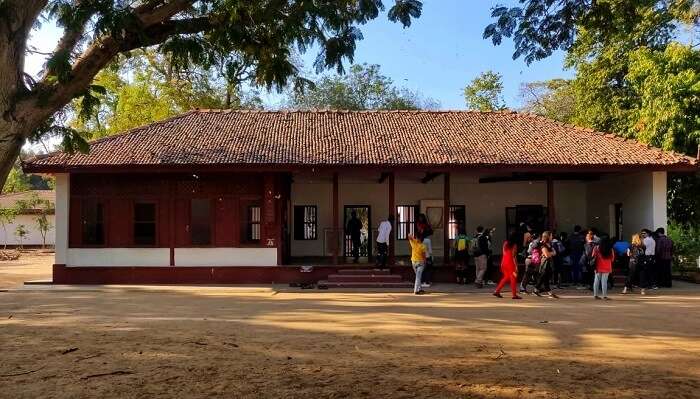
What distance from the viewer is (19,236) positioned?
33.6 metres

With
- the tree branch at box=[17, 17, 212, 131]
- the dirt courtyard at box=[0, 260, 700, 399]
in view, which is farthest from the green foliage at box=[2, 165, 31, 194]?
the tree branch at box=[17, 17, 212, 131]

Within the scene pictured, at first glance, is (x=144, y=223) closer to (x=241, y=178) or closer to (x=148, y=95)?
(x=241, y=178)

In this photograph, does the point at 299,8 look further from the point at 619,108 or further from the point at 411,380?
the point at 619,108

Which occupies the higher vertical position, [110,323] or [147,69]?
[147,69]

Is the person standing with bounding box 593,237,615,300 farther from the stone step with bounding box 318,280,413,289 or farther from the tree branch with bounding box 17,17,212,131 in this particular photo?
the tree branch with bounding box 17,17,212,131

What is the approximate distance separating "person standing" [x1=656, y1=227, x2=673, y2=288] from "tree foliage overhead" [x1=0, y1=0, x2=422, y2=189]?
10.5 meters

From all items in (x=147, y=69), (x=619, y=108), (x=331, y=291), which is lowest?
(x=331, y=291)

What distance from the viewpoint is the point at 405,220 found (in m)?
19.9

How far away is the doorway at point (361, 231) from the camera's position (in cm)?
1877

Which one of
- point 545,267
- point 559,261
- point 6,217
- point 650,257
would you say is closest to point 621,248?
point 650,257

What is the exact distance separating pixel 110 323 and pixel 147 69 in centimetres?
2393

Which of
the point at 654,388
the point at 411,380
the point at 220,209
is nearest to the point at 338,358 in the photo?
the point at 411,380

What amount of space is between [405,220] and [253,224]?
19.5 ft

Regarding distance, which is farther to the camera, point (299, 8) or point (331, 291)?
point (331, 291)
